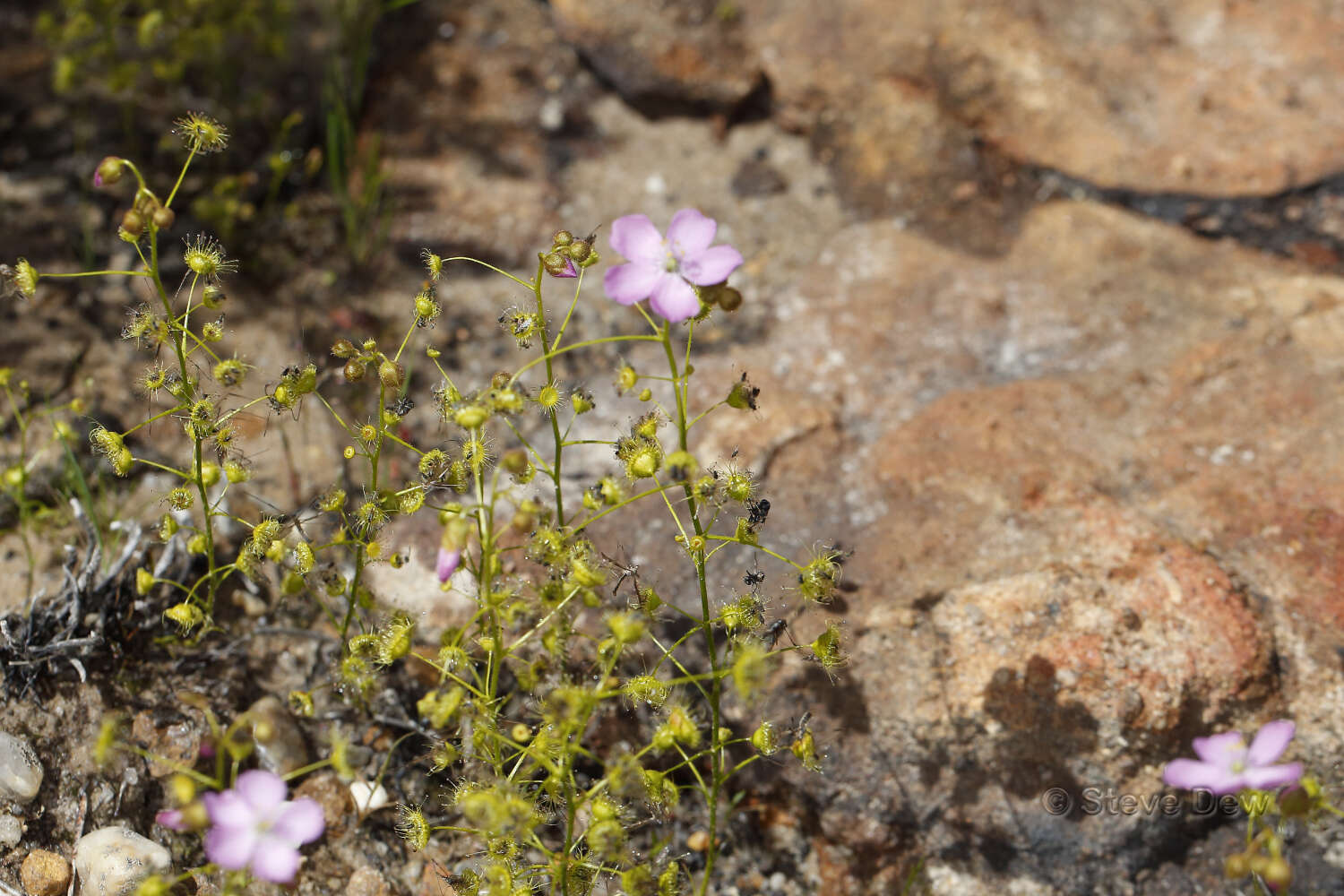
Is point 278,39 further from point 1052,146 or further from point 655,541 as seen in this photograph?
point 1052,146

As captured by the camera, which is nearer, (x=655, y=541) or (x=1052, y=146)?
(x=655, y=541)

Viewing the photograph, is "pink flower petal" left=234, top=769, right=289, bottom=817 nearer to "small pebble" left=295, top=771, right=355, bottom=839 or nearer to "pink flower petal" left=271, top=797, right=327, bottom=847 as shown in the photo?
"pink flower petal" left=271, top=797, right=327, bottom=847

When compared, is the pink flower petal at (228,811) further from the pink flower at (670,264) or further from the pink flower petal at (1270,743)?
the pink flower petal at (1270,743)

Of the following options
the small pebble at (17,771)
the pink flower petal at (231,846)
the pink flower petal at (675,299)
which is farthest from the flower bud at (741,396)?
the small pebble at (17,771)

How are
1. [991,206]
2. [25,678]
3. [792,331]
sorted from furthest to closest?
[991,206] → [792,331] → [25,678]

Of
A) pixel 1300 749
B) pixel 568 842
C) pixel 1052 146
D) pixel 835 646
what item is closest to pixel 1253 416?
pixel 1300 749

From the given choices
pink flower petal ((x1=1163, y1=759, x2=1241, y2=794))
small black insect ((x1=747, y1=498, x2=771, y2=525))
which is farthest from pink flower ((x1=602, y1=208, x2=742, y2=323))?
pink flower petal ((x1=1163, y1=759, x2=1241, y2=794))
